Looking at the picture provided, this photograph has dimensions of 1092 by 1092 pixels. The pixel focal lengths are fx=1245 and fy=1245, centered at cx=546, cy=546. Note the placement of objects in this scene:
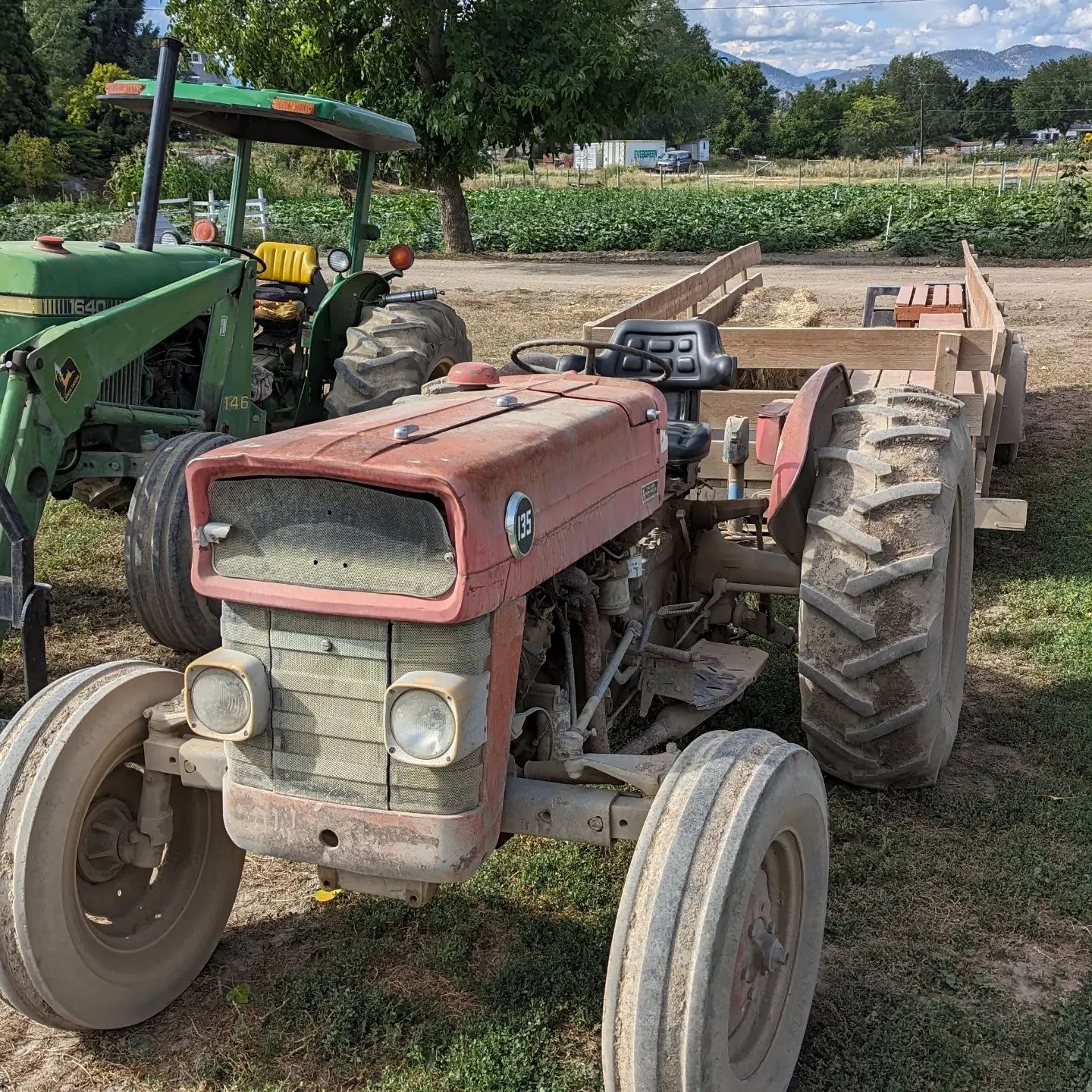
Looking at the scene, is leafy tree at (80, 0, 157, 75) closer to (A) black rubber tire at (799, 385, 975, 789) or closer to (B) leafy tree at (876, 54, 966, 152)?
(B) leafy tree at (876, 54, 966, 152)

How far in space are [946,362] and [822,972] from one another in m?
3.82

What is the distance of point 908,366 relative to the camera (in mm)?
6789

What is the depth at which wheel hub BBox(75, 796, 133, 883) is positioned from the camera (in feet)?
9.80

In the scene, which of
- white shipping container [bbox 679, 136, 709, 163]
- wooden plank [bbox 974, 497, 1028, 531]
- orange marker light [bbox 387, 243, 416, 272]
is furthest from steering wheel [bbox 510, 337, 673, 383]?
white shipping container [bbox 679, 136, 709, 163]

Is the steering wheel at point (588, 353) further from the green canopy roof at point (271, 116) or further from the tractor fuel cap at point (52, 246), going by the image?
the green canopy roof at point (271, 116)

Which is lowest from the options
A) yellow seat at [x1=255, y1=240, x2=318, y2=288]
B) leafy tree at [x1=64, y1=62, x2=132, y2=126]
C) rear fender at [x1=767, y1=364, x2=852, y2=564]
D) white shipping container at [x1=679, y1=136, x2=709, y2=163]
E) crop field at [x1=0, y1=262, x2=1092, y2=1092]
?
crop field at [x1=0, y1=262, x2=1092, y2=1092]

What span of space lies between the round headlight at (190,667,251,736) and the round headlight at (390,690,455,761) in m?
0.36

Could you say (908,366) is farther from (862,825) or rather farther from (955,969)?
(955,969)

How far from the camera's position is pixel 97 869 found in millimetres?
3035

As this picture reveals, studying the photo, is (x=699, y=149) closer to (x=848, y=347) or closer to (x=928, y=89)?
(x=928, y=89)

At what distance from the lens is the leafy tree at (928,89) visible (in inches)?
3314

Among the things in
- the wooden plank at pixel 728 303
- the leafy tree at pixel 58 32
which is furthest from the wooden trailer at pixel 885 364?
the leafy tree at pixel 58 32

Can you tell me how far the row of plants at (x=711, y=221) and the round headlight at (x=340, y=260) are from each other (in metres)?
17.4

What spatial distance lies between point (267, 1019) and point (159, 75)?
4.24 m
